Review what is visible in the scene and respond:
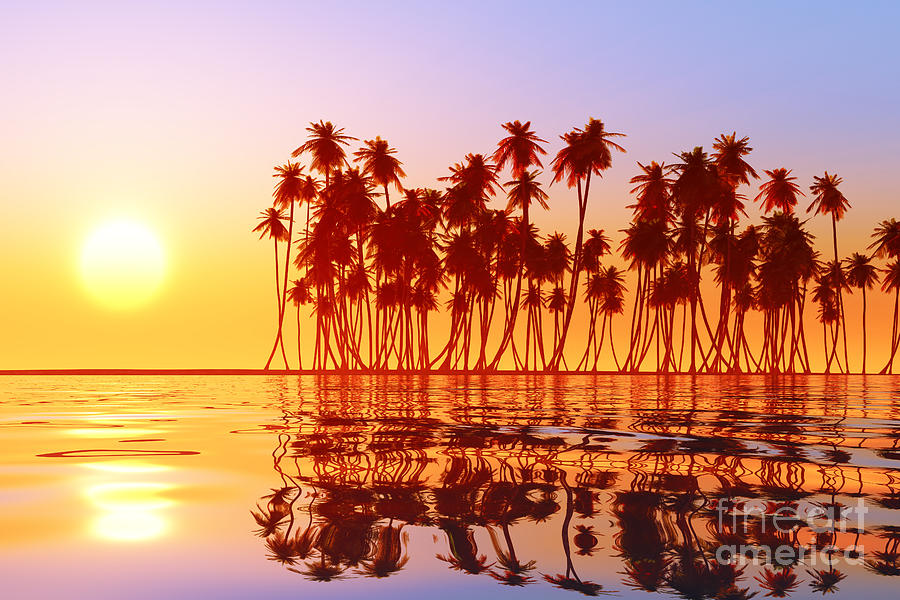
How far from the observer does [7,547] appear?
2824 mm

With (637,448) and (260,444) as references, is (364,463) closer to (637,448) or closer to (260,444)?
(260,444)

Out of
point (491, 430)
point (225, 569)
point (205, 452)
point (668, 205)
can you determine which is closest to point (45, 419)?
point (205, 452)

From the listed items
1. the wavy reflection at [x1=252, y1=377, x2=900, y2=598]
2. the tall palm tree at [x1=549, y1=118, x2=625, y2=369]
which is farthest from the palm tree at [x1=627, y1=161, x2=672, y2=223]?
the wavy reflection at [x1=252, y1=377, x2=900, y2=598]

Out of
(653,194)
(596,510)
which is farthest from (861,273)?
(596,510)

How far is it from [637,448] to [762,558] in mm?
3568

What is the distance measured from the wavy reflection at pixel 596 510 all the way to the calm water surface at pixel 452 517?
0.01m

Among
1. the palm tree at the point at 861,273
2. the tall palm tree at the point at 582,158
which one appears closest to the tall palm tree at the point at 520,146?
the tall palm tree at the point at 582,158

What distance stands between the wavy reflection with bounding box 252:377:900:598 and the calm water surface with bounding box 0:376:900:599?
14 millimetres

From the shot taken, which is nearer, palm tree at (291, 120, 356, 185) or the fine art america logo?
the fine art america logo

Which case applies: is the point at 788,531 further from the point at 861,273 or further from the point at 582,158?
the point at 861,273

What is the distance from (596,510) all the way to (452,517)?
636 mm

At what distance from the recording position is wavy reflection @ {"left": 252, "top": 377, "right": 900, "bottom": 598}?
2.44 metres

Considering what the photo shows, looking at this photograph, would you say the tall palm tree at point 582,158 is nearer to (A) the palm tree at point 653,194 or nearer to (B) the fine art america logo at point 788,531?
(A) the palm tree at point 653,194

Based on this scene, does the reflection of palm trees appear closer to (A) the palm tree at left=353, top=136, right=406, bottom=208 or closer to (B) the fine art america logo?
(B) the fine art america logo
